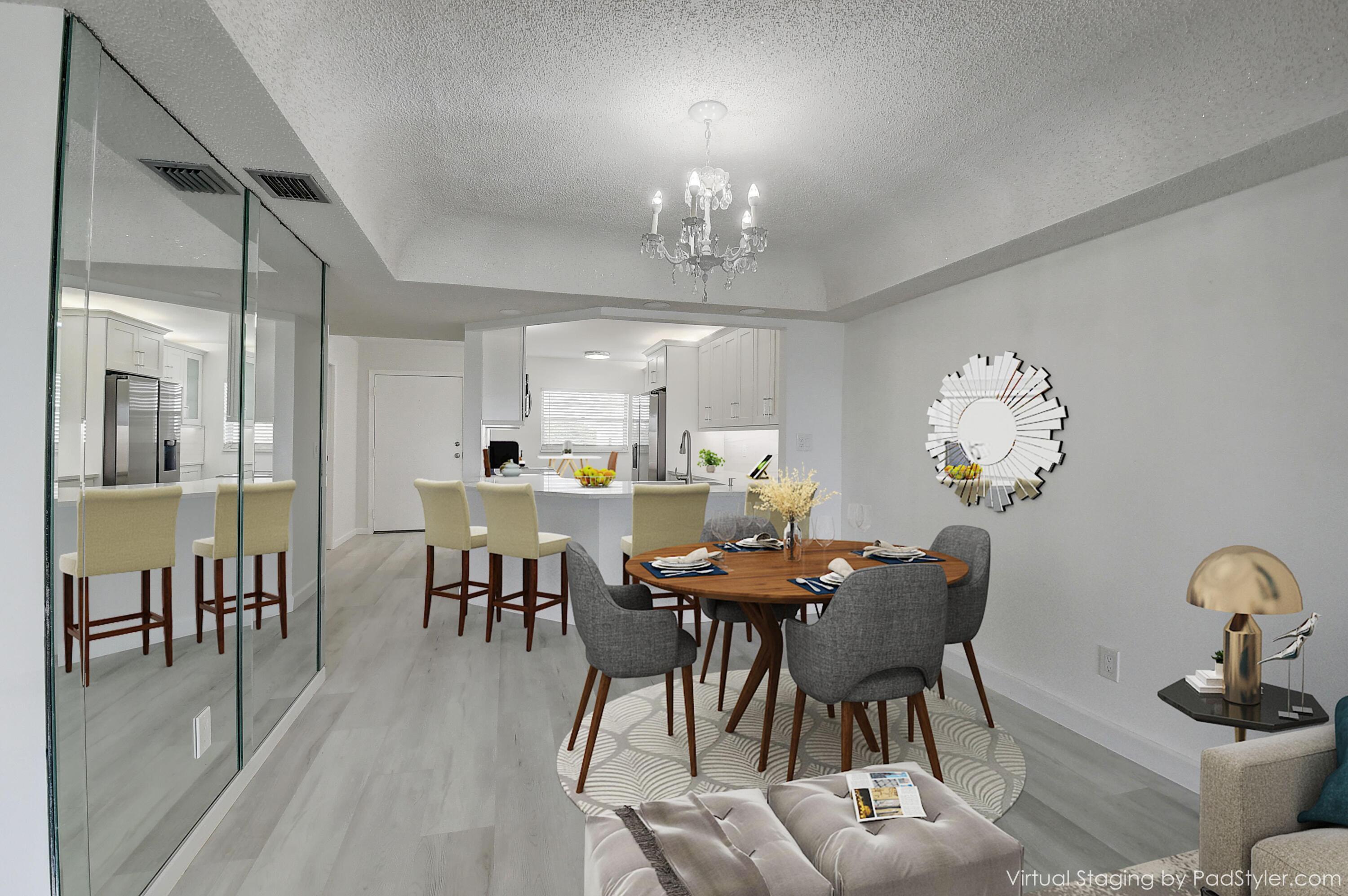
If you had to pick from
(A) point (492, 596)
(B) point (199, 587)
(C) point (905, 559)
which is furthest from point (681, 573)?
(A) point (492, 596)

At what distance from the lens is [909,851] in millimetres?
1459

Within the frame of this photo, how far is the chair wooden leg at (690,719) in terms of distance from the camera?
263cm

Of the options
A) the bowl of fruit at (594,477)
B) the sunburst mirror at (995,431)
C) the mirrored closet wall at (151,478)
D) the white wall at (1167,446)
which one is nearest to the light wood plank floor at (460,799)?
the mirrored closet wall at (151,478)

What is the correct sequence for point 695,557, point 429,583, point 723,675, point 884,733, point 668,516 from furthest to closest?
1. point 429,583
2. point 668,516
3. point 723,675
4. point 695,557
5. point 884,733

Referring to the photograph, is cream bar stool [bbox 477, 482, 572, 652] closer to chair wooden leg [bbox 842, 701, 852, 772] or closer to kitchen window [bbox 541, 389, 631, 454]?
chair wooden leg [bbox 842, 701, 852, 772]

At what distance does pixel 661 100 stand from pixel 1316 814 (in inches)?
115

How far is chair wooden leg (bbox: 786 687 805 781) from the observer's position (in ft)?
8.16

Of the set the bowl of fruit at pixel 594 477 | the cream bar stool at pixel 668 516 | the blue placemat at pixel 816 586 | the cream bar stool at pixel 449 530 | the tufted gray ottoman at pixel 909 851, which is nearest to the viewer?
the tufted gray ottoman at pixel 909 851

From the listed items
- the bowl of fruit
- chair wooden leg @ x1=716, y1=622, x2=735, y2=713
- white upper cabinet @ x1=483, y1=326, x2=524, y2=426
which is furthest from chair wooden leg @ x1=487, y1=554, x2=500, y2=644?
chair wooden leg @ x1=716, y1=622, x2=735, y2=713

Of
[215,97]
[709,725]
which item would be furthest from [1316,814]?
[215,97]

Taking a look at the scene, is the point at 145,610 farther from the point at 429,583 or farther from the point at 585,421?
the point at 585,421

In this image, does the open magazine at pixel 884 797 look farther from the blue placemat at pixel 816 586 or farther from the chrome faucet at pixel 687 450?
the chrome faucet at pixel 687 450

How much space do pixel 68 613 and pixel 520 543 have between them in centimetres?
278

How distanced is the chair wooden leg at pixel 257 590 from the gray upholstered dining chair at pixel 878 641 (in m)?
2.13
